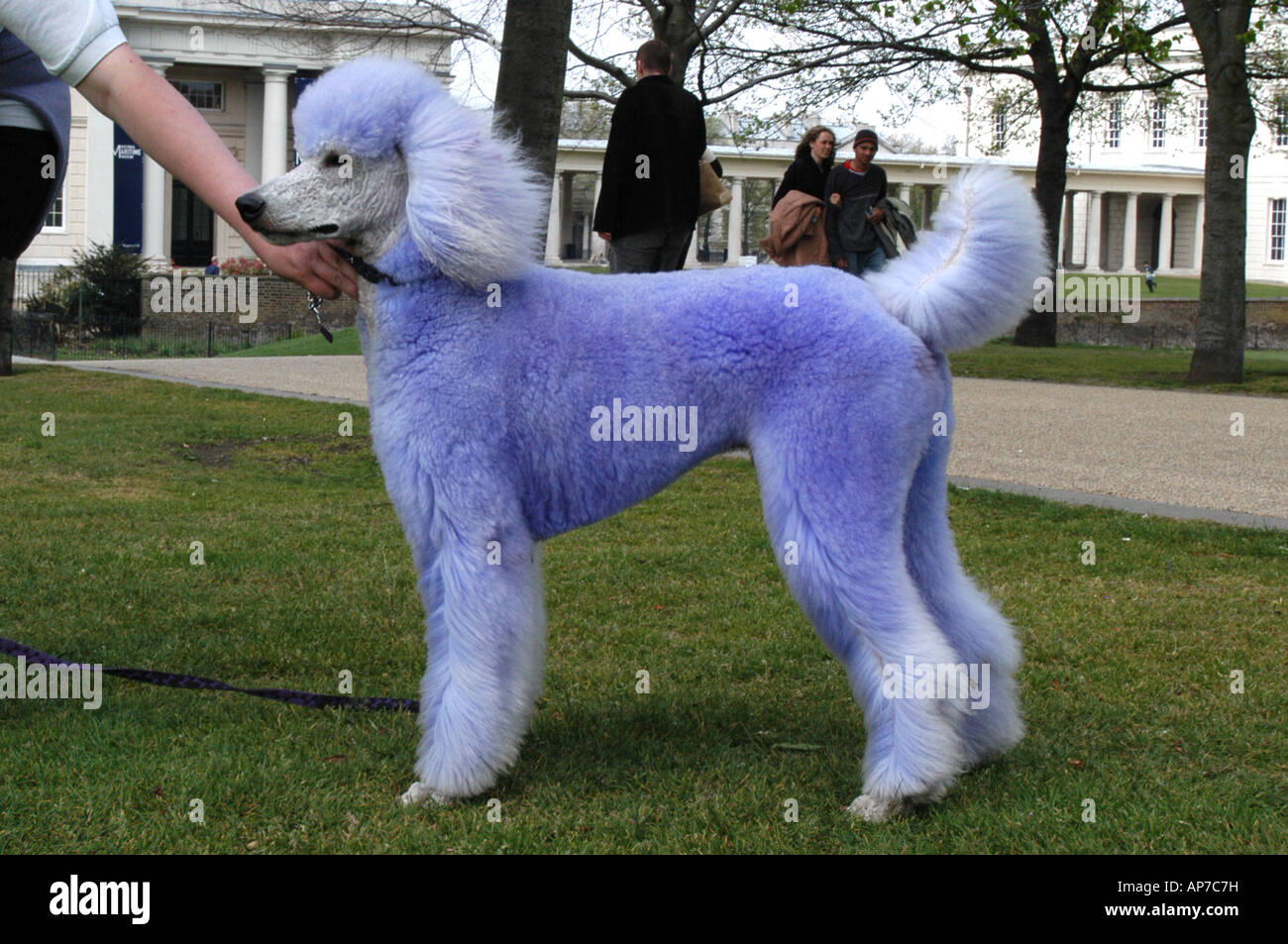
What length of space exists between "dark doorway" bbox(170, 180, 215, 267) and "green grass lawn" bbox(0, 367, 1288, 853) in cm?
4937

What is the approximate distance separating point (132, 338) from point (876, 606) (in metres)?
24.8

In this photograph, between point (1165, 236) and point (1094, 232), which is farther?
point (1165, 236)

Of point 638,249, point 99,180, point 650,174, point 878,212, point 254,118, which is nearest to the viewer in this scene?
point 650,174

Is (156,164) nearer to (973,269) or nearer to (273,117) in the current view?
(273,117)

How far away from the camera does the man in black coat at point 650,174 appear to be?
29.1 ft

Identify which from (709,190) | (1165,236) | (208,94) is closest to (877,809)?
(709,190)

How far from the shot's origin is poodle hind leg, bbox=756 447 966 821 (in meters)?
3.12

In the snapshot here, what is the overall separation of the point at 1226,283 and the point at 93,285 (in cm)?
2244

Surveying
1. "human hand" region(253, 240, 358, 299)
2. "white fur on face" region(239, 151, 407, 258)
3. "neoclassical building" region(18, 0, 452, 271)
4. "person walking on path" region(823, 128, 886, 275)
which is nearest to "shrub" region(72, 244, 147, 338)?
"neoclassical building" region(18, 0, 452, 271)

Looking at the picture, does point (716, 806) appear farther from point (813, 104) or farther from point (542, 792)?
point (813, 104)

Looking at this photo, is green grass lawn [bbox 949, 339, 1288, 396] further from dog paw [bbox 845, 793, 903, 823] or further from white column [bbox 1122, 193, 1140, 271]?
white column [bbox 1122, 193, 1140, 271]

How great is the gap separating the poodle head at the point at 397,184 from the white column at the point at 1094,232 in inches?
3147

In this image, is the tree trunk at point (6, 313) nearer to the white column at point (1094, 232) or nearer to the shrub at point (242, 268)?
the shrub at point (242, 268)

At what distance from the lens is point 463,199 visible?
10.3 ft
